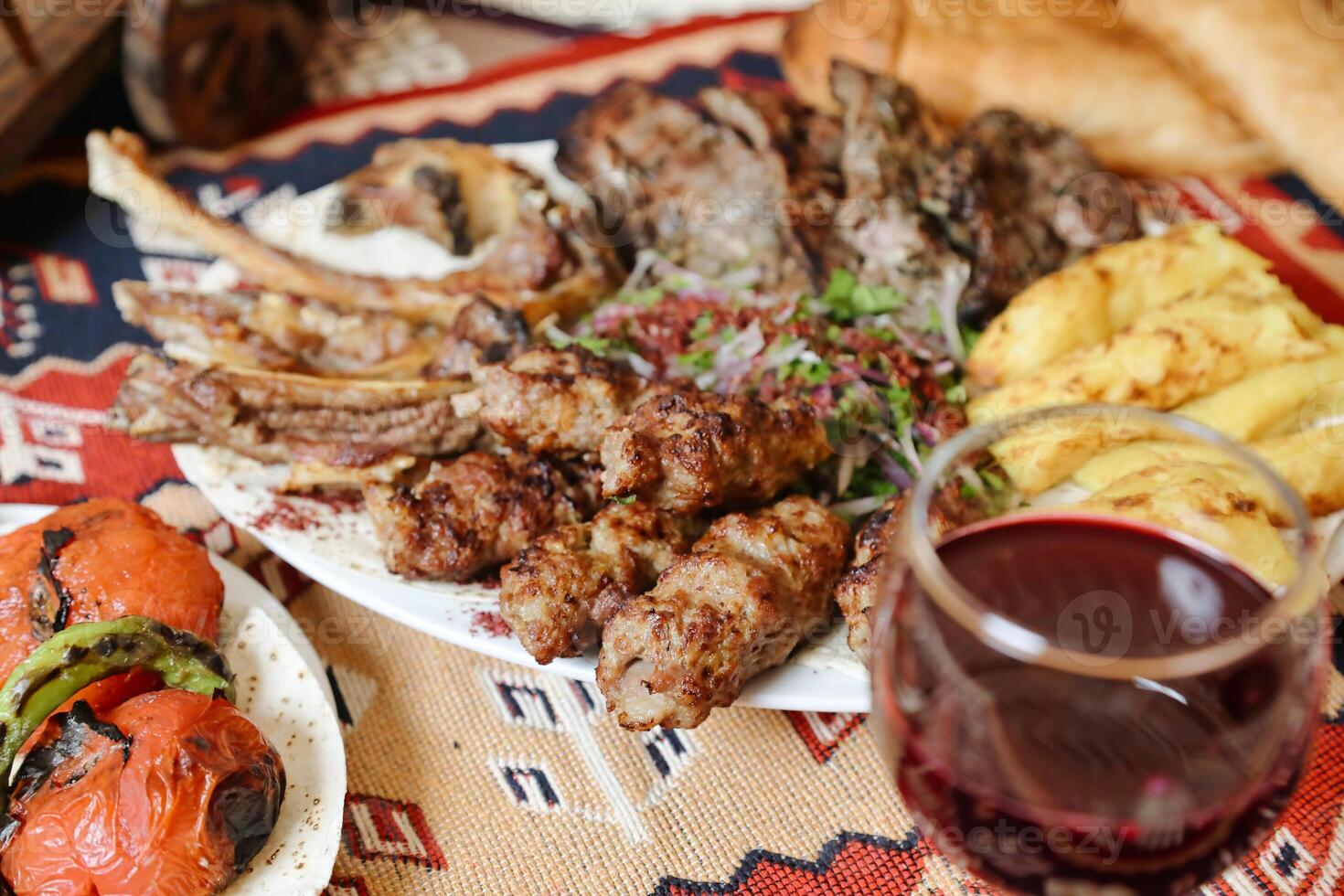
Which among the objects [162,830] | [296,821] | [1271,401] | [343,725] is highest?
→ [1271,401]

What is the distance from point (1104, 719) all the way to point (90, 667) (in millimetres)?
→ 1462

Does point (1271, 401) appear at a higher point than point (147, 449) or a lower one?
higher

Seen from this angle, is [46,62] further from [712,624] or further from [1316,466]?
[1316,466]

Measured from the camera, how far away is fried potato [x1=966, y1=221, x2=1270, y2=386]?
2467 millimetres

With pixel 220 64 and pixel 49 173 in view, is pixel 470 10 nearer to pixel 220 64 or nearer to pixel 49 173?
pixel 220 64

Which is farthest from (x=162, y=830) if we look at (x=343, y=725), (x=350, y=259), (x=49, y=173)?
(x=49, y=173)

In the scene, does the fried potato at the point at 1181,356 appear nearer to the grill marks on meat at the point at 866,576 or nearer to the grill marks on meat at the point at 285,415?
the grill marks on meat at the point at 866,576

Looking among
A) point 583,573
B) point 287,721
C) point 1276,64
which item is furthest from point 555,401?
point 1276,64

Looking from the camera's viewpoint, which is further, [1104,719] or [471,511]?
[471,511]

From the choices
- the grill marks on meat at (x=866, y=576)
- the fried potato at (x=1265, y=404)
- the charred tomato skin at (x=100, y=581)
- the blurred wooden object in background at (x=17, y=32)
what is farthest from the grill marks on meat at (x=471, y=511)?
the blurred wooden object in background at (x=17, y=32)

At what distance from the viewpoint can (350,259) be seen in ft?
9.91

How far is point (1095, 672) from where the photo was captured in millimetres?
1099

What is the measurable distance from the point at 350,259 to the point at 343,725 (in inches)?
53.6

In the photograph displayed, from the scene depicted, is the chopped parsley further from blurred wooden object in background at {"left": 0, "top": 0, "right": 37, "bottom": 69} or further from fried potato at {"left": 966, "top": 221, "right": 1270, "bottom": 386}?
blurred wooden object in background at {"left": 0, "top": 0, "right": 37, "bottom": 69}
